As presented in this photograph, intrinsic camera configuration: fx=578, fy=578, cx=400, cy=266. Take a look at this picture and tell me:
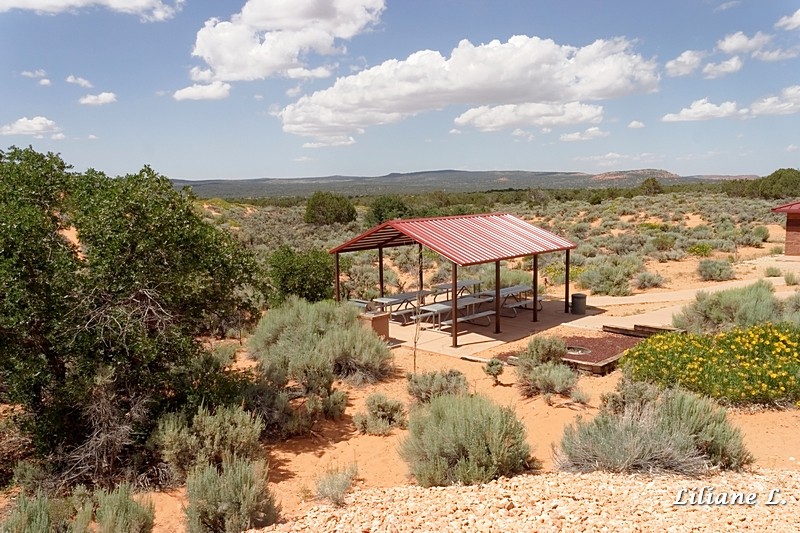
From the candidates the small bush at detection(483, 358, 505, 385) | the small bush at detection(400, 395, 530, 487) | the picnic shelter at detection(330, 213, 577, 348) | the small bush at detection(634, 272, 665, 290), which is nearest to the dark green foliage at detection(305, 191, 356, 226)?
the small bush at detection(634, 272, 665, 290)

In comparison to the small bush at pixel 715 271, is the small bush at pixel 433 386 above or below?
below

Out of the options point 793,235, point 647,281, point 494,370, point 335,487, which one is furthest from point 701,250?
point 335,487

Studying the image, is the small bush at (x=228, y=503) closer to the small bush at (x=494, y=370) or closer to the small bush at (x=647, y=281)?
the small bush at (x=494, y=370)

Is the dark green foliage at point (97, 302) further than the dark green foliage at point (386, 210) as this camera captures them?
No

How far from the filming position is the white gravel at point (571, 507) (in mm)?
4168

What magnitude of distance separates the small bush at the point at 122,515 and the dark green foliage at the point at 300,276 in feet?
30.0

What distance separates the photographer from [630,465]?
5.27 m

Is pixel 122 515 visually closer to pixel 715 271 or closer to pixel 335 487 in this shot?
pixel 335 487

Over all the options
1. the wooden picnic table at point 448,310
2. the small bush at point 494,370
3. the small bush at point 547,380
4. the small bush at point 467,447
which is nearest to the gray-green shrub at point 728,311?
the wooden picnic table at point 448,310

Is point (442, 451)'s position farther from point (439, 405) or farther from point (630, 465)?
point (630, 465)

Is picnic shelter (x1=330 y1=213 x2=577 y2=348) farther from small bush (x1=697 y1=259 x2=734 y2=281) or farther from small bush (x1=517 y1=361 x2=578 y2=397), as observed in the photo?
small bush (x1=697 y1=259 x2=734 y2=281)

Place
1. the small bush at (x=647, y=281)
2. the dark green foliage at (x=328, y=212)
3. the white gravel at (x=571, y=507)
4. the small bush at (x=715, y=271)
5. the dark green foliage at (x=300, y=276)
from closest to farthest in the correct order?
the white gravel at (x=571, y=507) < the dark green foliage at (x=300, y=276) < the small bush at (x=647, y=281) < the small bush at (x=715, y=271) < the dark green foliage at (x=328, y=212)

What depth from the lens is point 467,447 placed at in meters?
5.54

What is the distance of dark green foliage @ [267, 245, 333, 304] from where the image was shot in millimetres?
14445
